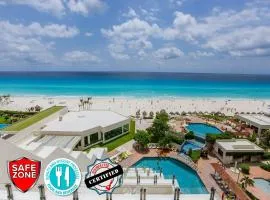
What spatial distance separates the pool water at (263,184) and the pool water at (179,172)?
7.40 metres

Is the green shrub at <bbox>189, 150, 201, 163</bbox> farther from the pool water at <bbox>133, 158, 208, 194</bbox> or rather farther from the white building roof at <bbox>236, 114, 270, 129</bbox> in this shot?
the white building roof at <bbox>236, 114, 270, 129</bbox>

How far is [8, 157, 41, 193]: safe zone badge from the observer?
9.84m

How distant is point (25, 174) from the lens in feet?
32.9

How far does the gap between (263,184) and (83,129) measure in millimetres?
28009

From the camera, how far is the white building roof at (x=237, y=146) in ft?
116

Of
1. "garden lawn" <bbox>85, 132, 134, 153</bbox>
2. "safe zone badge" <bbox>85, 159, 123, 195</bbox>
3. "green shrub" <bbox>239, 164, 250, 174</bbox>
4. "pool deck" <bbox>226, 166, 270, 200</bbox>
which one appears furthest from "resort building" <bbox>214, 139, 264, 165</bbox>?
"safe zone badge" <bbox>85, 159, 123, 195</bbox>

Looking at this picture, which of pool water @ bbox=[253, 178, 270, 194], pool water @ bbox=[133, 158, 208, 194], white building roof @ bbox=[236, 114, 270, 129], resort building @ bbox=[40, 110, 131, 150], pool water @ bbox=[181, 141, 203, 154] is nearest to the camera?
pool water @ bbox=[133, 158, 208, 194]

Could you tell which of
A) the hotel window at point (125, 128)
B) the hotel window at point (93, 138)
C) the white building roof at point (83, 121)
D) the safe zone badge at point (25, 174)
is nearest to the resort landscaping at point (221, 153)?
the hotel window at point (125, 128)

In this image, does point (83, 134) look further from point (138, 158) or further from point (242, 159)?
point (242, 159)

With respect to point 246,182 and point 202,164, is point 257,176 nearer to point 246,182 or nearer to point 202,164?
point 246,182

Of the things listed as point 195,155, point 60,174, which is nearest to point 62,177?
point 60,174

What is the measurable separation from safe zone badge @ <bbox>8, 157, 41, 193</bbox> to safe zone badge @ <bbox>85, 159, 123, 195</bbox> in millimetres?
2408

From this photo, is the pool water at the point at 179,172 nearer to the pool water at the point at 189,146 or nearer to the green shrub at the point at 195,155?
the green shrub at the point at 195,155

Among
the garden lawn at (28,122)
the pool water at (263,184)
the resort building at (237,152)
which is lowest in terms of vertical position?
the pool water at (263,184)
